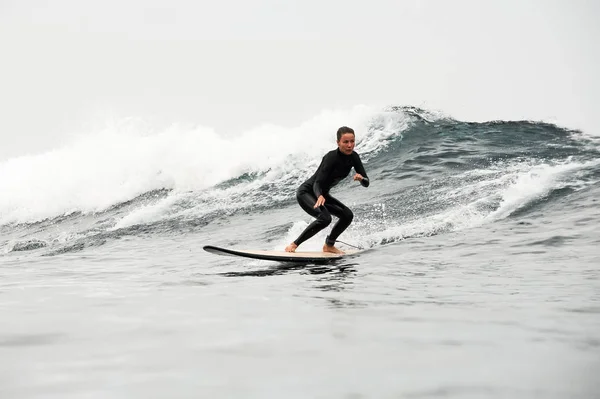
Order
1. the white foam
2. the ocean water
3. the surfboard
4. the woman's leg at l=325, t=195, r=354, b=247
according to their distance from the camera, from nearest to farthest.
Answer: the ocean water < the surfboard < the woman's leg at l=325, t=195, r=354, b=247 < the white foam

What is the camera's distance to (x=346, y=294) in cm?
460

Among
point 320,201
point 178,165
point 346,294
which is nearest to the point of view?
point 346,294

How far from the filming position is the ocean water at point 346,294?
224 centimetres

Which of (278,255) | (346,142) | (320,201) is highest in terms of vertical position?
(346,142)

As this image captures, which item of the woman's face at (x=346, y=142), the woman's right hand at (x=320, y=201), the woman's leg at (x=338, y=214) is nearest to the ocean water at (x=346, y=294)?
the woman's leg at (x=338, y=214)

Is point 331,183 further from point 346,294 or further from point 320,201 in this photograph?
point 346,294

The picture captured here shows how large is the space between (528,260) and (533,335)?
12.3 feet

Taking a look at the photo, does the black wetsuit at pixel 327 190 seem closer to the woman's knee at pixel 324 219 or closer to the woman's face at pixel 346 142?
the woman's knee at pixel 324 219

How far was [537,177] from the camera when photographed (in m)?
13.0

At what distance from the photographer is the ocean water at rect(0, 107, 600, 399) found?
2244mm

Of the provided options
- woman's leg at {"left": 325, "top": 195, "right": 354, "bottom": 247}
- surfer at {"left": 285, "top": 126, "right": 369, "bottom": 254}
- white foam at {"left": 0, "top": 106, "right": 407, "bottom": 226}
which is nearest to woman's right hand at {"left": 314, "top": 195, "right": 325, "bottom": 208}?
surfer at {"left": 285, "top": 126, "right": 369, "bottom": 254}

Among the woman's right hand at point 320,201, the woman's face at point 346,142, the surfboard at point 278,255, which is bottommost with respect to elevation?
the surfboard at point 278,255

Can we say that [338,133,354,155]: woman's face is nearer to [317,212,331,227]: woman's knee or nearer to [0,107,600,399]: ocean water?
[317,212,331,227]: woman's knee

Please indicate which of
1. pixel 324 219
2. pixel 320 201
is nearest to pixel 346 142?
pixel 320 201
